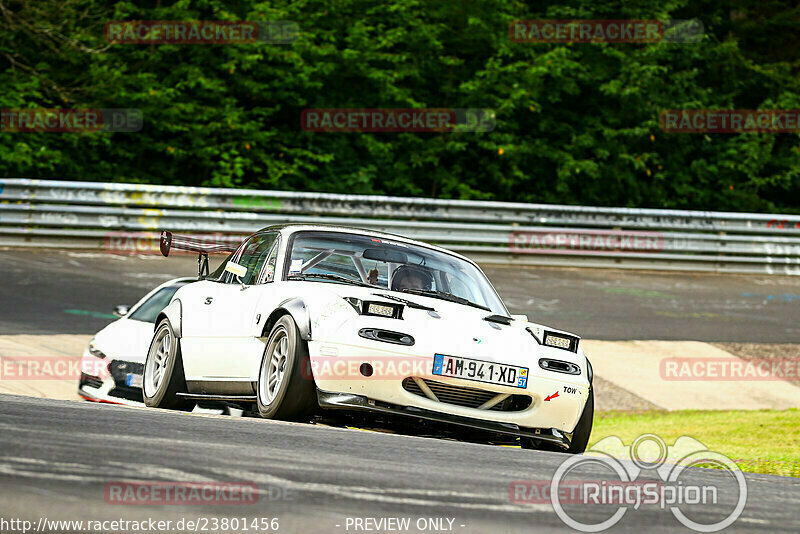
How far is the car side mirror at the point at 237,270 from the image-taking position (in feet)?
25.2

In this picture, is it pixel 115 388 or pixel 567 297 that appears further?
pixel 567 297

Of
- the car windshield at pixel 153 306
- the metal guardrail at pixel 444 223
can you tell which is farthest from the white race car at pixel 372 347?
the metal guardrail at pixel 444 223

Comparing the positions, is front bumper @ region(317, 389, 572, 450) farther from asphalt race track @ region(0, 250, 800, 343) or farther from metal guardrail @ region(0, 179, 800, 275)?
metal guardrail @ region(0, 179, 800, 275)

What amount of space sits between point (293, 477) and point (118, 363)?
20.0 feet

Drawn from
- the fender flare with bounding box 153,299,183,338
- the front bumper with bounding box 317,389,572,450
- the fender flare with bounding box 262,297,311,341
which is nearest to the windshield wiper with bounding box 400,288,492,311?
the fender flare with bounding box 262,297,311,341

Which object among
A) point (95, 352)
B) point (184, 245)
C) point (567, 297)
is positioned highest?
point (567, 297)

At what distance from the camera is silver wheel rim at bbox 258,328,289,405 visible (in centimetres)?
632

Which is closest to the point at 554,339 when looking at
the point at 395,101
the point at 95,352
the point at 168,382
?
the point at 168,382

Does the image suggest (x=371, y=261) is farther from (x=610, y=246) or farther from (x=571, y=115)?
(x=571, y=115)

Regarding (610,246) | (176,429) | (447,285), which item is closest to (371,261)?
(447,285)

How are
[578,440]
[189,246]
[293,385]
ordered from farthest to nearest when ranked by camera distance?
[189,246] < [578,440] < [293,385]

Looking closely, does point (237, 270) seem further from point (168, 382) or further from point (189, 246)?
point (168, 382)

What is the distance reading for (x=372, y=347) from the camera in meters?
6.16

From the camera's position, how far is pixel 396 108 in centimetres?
2312
